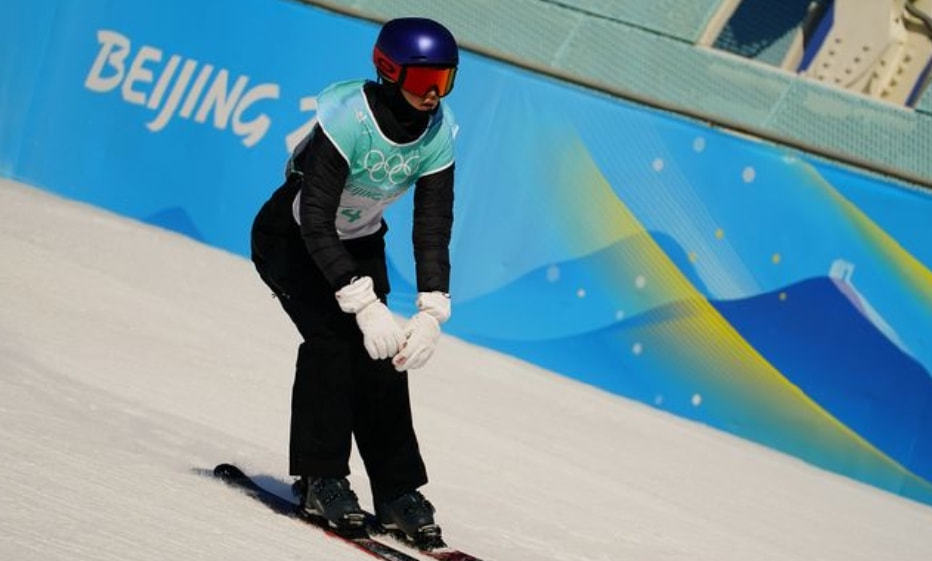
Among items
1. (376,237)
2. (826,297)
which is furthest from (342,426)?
(826,297)

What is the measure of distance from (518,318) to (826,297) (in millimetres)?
1898

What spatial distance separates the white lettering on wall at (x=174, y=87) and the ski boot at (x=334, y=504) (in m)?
6.63

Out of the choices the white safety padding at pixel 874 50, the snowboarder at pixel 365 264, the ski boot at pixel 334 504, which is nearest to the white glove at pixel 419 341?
the snowboarder at pixel 365 264

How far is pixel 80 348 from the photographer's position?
302 inches

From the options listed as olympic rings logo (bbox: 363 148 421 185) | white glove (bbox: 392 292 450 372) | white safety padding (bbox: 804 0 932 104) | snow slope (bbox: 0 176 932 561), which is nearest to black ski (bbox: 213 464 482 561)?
snow slope (bbox: 0 176 932 561)

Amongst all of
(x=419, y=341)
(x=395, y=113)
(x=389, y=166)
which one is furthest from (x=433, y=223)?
(x=419, y=341)

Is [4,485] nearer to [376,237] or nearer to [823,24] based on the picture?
[376,237]

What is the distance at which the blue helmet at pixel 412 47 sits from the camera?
5.28 m

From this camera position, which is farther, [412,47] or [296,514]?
[296,514]

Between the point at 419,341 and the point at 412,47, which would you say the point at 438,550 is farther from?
the point at 412,47

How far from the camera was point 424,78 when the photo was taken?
530cm

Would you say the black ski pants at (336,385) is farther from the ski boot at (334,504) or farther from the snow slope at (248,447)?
the snow slope at (248,447)

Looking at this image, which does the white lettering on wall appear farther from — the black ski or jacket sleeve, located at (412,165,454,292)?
jacket sleeve, located at (412,165,454,292)

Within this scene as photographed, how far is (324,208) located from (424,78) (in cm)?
49
